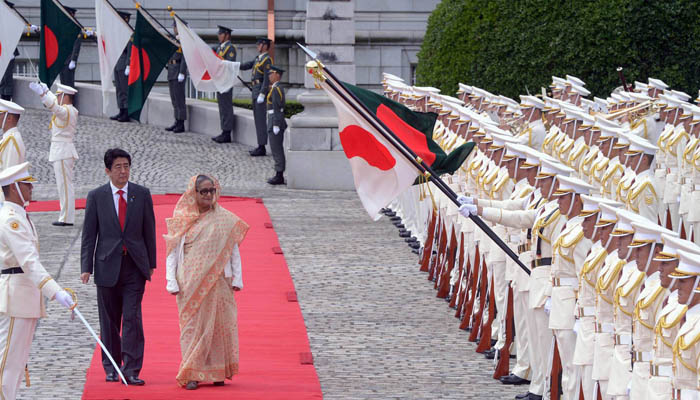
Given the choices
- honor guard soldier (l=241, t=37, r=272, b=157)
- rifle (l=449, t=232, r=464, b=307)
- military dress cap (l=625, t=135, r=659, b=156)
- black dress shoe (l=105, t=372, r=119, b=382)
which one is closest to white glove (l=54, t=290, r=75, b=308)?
black dress shoe (l=105, t=372, r=119, b=382)

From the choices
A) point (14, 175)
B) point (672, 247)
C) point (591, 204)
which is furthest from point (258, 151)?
point (672, 247)

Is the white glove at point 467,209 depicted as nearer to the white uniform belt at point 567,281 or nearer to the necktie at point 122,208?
the white uniform belt at point 567,281

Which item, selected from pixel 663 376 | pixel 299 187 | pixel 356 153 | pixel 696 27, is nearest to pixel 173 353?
pixel 356 153

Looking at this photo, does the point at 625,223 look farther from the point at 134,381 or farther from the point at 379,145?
the point at 134,381

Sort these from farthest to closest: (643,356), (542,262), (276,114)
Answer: (276,114)
(542,262)
(643,356)

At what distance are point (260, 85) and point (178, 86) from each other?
310 centimetres

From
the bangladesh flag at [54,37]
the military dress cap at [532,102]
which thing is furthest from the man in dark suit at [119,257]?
the bangladesh flag at [54,37]

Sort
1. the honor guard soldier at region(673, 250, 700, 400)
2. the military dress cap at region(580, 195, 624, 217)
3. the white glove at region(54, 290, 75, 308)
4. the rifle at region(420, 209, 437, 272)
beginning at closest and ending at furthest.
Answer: the honor guard soldier at region(673, 250, 700, 400) < the military dress cap at region(580, 195, 624, 217) < the white glove at region(54, 290, 75, 308) < the rifle at region(420, 209, 437, 272)

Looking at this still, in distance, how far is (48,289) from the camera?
27.3 ft

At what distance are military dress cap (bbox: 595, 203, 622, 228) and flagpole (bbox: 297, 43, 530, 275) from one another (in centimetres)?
188

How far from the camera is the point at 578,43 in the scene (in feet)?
65.0

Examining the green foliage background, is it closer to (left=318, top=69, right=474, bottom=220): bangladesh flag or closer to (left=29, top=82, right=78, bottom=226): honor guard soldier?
(left=29, top=82, right=78, bottom=226): honor guard soldier

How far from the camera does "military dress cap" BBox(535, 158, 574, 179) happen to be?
8.92m

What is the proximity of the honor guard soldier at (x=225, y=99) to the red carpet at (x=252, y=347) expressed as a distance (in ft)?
27.8
